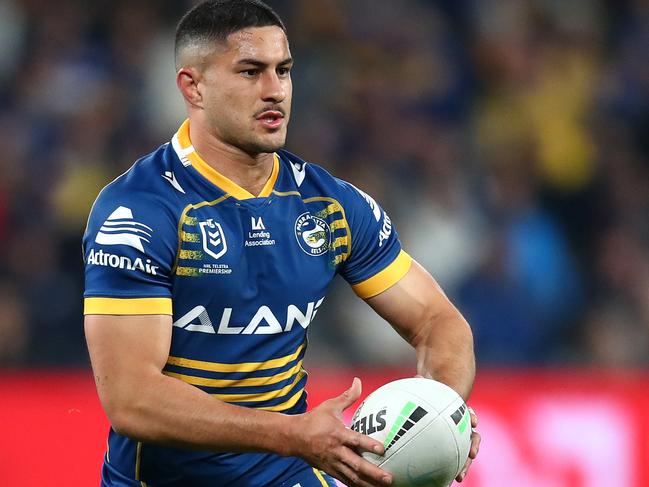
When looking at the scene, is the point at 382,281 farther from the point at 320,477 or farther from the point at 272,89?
the point at 272,89

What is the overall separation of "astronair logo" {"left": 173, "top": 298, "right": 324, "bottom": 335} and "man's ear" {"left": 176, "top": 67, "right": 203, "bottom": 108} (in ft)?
2.64

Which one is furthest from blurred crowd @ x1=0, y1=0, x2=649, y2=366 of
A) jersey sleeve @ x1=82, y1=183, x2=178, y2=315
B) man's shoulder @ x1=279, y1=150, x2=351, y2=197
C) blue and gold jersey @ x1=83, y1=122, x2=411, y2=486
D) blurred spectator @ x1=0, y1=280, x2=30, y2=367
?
jersey sleeve @ x1=82, y1=183, x2=178, y2=315

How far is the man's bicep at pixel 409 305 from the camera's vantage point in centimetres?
489

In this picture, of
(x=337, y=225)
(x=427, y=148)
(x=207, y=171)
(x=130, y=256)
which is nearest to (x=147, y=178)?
(x=207, y=171)

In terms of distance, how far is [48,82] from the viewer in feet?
33.8

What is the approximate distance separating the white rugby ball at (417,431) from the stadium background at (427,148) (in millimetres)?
3191

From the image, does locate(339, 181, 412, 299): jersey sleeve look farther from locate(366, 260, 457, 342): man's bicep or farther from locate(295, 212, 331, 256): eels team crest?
locate(295, 212, 331, 256): eels team crest

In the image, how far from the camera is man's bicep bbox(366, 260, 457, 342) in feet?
16.0

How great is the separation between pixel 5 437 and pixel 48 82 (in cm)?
444

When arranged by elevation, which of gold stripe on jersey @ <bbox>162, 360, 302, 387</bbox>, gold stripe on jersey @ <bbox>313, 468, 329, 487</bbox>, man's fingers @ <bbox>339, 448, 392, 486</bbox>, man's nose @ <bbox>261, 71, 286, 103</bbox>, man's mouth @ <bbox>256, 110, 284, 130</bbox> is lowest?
gold stripe on jersey @ <bbox>313, 468, 329, 487</bbox>

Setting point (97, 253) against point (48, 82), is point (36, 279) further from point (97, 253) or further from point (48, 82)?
point (97, 253)

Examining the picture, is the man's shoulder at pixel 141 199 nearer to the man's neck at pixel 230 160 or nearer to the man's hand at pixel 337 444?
the man's neck at pixel 230 160

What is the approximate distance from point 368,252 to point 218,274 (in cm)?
76

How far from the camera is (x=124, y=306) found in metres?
4.11
